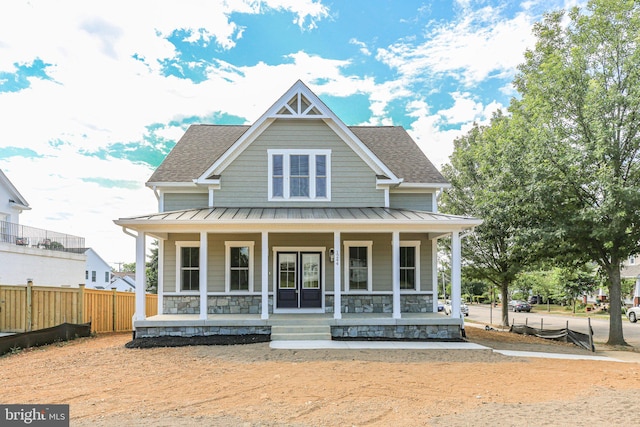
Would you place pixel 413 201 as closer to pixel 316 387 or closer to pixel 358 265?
pixel 358 265

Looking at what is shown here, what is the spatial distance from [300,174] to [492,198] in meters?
Answer: 8.79

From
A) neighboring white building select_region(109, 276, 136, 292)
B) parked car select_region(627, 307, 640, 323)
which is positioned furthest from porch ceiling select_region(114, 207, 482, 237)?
neighboring white building select_region(109, 276, 136, 292)

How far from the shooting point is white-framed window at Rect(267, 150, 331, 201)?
14.3 metres

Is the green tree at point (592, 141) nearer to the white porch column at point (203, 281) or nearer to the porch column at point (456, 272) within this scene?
the porch column at point (456, 272)

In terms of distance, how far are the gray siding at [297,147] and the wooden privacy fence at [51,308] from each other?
545 centimetres

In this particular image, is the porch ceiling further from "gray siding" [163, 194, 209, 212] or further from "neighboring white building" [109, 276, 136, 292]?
"neighboring white building" [109, 276, 136, 292]

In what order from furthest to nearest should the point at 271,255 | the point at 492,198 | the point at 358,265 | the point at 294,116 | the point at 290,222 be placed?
the point at 492,198
the point at 358,265
the point at 271,255
the point at 294,116
the point at 290,222

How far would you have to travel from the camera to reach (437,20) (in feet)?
54.7

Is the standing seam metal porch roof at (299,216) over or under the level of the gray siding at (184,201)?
under

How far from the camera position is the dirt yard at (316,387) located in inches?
229

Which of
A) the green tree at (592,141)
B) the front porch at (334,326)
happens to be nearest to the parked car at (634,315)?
the green tree at (592,141)

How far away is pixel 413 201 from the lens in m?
15.3

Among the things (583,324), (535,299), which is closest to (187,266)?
(583,324)

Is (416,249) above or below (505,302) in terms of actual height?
above
